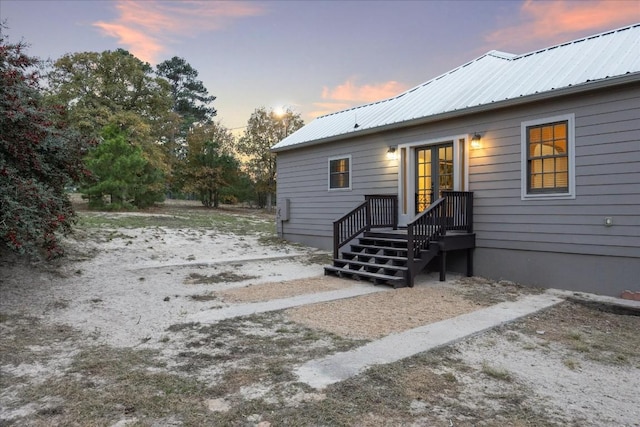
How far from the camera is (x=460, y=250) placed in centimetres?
790

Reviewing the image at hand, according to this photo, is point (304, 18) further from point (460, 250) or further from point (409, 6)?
point (460, 250)

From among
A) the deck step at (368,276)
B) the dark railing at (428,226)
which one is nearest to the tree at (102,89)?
the deck step at (368,276)

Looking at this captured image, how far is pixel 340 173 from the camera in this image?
10.5m

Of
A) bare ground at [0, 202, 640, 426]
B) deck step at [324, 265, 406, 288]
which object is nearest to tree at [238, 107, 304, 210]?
deck step at [324, 265, 406, 288]

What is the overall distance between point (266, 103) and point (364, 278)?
20.7m

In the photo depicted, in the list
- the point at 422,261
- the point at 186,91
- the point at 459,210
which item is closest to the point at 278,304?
the point at 422,261

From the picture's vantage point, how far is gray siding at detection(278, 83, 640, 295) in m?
5.83

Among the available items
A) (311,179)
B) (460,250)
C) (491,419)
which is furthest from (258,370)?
(311,179)

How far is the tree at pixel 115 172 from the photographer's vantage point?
16.1 m

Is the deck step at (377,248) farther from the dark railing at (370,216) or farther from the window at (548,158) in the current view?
the window at (548,158)

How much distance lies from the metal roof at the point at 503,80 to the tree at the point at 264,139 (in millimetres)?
14496

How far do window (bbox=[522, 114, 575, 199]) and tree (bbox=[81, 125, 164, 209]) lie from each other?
581 inches

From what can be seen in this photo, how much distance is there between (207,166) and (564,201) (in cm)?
2070

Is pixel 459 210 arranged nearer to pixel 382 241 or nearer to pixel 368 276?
pixel 382 241
